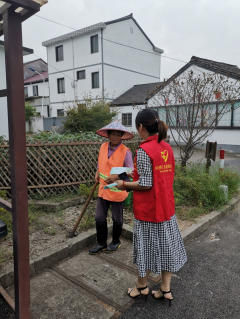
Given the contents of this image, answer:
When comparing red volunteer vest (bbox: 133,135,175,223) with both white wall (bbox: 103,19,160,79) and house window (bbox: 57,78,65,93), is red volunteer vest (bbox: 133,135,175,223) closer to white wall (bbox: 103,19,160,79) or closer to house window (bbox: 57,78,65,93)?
white wall (bbox: 103,19,160,79)

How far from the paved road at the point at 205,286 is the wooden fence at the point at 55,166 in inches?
104

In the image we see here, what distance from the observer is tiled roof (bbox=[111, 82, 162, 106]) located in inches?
795

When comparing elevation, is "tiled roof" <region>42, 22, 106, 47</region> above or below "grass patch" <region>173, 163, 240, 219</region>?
above

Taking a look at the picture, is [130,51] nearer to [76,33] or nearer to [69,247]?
[76,33]

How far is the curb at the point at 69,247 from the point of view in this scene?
2512 millimetres

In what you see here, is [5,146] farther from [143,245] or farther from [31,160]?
[143,245]

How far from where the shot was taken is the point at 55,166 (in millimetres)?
4746

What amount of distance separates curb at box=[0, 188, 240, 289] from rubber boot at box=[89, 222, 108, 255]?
193mm

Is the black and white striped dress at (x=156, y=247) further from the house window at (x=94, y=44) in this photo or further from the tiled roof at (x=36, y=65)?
the tiled roof at (x=36, y=65)

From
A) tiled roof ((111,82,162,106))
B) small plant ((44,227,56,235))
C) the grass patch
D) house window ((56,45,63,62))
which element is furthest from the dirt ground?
house window ((56,45,63,62))

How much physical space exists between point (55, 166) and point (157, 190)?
121 inches

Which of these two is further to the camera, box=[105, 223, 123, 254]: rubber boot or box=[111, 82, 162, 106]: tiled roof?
box=[111, 82, 162, 106]: tiled roof

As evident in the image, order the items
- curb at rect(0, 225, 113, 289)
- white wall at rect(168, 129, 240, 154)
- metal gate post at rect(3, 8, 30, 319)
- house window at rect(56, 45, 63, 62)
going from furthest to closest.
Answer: house window at rect(56, 45, 63, 62) → white wall at rect(168, 129, 240, 154) → curb at rect(0, 225, 113, 289) → metal gate post at rect(3, 8, 30, 319)

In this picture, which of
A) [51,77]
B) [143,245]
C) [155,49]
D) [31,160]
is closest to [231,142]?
[31,160]
